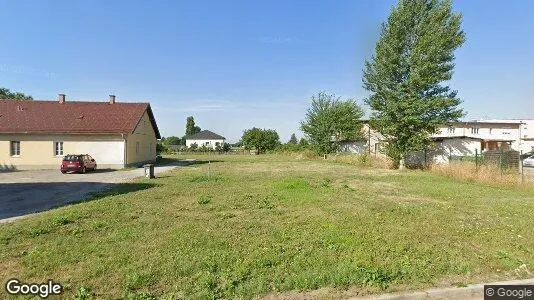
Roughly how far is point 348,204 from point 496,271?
5202 millimetres

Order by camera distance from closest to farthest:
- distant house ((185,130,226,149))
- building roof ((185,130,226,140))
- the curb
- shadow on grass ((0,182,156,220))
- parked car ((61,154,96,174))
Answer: the curb, shadow on grass ((0,182,156,220)), parked car ((61,154,96,174)), distant house ((185,130,226,149)), building roof ((185,130,226,140))

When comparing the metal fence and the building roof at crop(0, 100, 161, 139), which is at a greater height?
the building roof at crop(0, 100, 161, 139)

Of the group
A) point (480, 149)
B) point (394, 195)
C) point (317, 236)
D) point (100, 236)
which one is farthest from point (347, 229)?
point (480, 149)

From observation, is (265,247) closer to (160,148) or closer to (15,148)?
(15,148)

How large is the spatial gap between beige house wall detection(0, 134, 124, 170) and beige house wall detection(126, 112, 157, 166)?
Result: 1129mm

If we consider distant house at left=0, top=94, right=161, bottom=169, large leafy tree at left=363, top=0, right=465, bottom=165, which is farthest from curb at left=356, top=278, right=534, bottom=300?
distant house at left=0, top=94, right=161, bottom=169

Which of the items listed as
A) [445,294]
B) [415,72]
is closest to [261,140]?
[415,72]

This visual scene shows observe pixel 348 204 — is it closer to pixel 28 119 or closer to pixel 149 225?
pixel 149 225

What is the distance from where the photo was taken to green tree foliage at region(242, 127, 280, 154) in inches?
2726

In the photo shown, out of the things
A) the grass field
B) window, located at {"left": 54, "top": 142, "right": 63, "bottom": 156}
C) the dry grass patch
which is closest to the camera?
the grass field

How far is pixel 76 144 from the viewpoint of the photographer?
26.7 m

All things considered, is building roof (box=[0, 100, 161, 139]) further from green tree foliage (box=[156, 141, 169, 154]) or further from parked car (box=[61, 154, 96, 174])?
green tree foliage (box=[156, 141, 169, 154])

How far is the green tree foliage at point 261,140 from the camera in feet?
227

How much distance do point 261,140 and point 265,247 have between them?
63.4 metres
